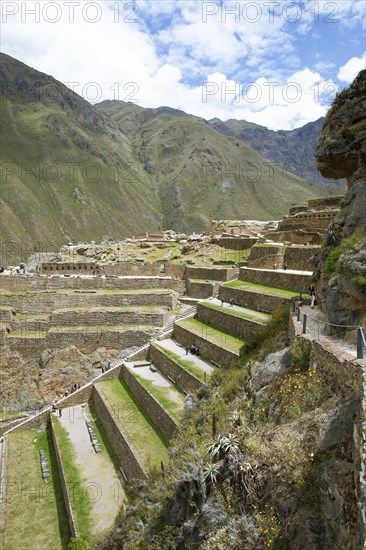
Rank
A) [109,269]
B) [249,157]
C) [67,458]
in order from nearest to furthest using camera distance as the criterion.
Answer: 1. [67,458]
2. [109,269]
3. [249,157]

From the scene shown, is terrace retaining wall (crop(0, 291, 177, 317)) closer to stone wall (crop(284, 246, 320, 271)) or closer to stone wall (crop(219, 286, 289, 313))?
stone wall (crop(219, 286, 289, 313))

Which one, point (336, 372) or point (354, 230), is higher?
point (354, 230)

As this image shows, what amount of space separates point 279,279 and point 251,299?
1522 mm

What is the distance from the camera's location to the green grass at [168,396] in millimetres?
12727

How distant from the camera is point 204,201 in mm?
128250

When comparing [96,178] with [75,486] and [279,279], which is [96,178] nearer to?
[279,279]

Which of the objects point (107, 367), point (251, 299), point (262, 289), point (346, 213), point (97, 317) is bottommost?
point (107, 367)

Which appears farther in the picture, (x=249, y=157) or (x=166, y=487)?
(x=249, y=157)

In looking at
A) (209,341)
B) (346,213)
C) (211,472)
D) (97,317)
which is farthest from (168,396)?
(97,317)

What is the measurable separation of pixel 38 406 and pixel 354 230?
51.8 feet

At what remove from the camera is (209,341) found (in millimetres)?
14969

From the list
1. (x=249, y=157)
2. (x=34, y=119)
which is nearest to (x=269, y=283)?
(x=34, y=119)

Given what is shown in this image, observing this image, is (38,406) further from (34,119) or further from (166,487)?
(34,119)

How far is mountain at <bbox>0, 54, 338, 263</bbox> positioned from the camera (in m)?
98.9
